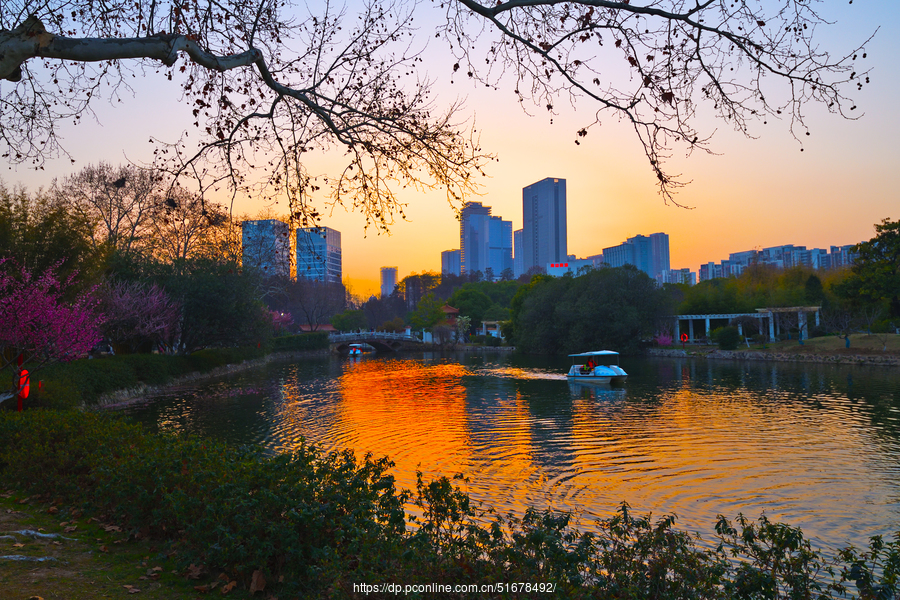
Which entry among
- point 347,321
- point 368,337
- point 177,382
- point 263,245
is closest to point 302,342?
point 368,337

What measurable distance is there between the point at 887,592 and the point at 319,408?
69.6ft

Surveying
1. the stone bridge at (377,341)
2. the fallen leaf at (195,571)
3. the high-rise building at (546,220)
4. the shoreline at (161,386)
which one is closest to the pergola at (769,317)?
the stone bridge at (377,341)

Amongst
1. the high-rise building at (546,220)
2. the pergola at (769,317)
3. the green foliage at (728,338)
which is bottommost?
the green foliage at (728,338)

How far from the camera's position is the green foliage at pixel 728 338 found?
47844 mm

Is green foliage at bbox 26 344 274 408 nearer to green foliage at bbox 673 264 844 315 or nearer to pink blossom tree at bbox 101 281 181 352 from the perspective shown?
pink blossom tree at bbox 101 281 181 352

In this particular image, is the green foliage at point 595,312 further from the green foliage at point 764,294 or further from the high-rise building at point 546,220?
the high-rise building at point 546,220

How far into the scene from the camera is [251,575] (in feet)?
15.0

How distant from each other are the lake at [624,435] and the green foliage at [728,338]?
14245 mm

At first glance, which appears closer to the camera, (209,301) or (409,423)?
(409,423)

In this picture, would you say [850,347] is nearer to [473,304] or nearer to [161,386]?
[161,386]

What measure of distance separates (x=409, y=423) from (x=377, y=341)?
55.6 meters

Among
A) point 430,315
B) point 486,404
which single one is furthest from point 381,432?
point 430,315

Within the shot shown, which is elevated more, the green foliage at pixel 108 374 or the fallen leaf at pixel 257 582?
the green foliage at pixel 108 374

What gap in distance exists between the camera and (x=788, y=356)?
4197 cm
